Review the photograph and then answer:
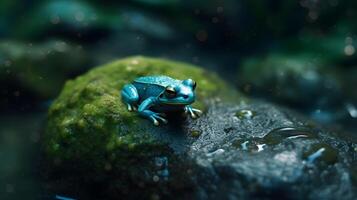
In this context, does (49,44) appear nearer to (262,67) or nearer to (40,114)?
(40,114)

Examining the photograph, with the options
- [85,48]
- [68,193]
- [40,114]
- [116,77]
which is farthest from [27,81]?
[68,193]

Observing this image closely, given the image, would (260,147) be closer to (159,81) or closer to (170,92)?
(170,92)

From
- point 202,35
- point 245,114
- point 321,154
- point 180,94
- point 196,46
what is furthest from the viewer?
point 202,35

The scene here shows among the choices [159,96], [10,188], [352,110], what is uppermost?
[159,96]

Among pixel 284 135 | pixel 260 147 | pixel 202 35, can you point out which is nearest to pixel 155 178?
pixel 260 147

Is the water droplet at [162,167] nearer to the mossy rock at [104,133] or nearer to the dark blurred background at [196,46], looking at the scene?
the mossy rock at [104,133]

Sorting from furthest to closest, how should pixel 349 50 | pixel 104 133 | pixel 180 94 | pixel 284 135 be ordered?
pixel 349 50 < pixel 104 133 < pixel 284 135 < pixel 180 94
